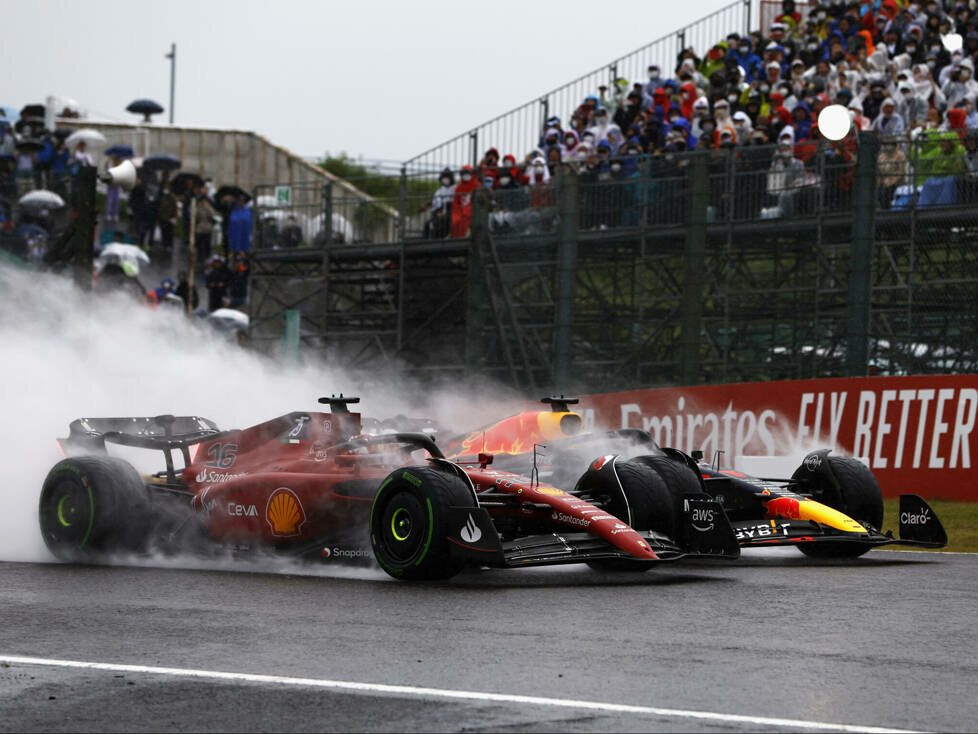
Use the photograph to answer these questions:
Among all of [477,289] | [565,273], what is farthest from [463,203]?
[565,273]

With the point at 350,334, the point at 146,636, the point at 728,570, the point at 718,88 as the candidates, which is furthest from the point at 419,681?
the point at 350,334

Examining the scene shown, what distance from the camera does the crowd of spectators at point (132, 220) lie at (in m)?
29.4

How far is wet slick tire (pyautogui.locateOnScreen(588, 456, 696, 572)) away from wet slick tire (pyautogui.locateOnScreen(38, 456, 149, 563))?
3411 millimetres

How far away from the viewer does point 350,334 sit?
85.3ft

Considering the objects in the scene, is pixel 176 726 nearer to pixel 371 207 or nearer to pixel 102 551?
pixel 102 551

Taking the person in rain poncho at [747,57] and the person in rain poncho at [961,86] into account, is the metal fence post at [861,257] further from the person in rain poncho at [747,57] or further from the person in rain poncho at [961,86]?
the person in rain poncho at [747,57]

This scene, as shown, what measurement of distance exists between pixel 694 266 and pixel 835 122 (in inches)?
95.8

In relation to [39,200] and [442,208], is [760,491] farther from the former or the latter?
[39,200]

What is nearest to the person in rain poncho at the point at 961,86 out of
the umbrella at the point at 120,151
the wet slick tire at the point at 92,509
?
the wet slick tire at the point at 92,509

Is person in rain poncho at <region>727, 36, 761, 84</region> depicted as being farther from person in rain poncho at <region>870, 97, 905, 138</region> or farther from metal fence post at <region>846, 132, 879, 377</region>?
metal fence post at <region>846, 132, 879, 377</region>

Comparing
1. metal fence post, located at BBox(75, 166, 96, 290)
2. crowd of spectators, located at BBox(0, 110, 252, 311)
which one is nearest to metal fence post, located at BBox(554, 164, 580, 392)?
metal fence post, located at BBox(75, 166, 96, 290)

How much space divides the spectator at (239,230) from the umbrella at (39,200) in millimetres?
3465

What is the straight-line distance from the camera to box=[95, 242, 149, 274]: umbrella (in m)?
31.3

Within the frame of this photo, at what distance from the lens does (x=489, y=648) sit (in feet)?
22.2
